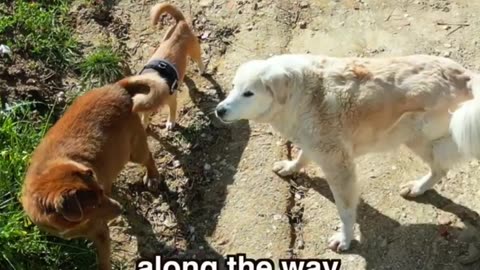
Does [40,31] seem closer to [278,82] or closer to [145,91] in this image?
[145,91]

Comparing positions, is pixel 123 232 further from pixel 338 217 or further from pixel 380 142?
pixel 380 142

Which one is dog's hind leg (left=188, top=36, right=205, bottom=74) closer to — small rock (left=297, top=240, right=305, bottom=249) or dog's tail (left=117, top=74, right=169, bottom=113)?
dog's tail (left=117, top=74, right=169, bottom=113)

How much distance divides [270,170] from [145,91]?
1.12m

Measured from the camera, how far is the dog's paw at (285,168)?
5.66 metres

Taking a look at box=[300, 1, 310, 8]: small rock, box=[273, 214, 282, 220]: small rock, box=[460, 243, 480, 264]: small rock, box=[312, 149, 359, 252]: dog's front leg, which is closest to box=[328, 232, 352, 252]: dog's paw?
box=[312, 149, 359, 252]: dog's front leg

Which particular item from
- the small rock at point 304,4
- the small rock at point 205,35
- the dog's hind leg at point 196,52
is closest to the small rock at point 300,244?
the dog's hind leg at point 196,52

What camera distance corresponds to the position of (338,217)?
5.44 m

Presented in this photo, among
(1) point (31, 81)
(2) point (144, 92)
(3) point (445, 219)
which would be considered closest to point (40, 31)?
(1) point (31, 81)

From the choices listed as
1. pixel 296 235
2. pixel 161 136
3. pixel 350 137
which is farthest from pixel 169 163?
pixel 350 137

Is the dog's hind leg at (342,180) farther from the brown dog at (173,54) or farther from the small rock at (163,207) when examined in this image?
the brown dog at (173,54)

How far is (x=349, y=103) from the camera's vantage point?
491 cm

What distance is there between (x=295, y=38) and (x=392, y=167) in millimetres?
1520

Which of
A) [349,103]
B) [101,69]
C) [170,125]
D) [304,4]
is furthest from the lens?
[304,4]

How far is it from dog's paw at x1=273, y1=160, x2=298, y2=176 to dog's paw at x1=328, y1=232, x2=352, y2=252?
24.9 inches
